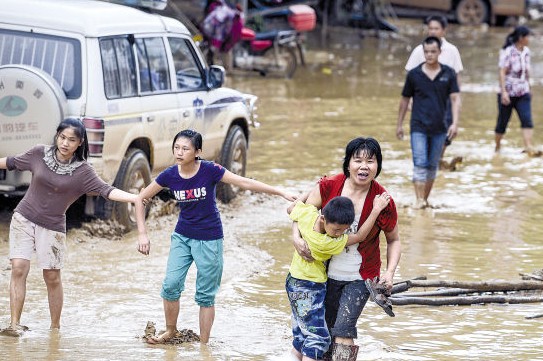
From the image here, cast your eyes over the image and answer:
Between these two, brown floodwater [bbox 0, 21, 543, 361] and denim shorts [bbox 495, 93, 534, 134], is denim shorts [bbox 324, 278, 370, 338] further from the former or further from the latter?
denim shorts [bbox 495, 93, 534, 134]

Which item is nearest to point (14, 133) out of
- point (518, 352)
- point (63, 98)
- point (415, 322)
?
point (63, 98)

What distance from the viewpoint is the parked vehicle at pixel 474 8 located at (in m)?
31.2

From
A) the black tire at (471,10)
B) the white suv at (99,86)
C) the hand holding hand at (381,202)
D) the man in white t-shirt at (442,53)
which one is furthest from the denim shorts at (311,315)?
the black tire at (471,10)

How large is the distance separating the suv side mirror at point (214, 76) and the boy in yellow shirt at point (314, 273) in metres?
5.52

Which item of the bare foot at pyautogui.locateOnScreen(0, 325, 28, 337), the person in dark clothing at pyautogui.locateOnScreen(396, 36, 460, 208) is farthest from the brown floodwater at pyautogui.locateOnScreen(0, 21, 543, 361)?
the person in dark clothing at pyautogui.locateOnScreen(396, 36, 460, 208)

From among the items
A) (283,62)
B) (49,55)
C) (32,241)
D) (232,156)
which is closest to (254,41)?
(283,62)

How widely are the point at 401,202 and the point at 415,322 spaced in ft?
14.3

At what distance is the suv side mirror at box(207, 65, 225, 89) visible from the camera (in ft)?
38.3

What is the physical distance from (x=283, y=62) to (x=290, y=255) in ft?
42.8

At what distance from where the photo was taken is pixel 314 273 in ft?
20.4

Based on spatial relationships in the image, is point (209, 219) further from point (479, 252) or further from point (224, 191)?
point (224, 191)

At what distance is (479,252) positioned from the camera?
10164mm

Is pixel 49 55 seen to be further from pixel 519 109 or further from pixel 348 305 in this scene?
pixel 519 109

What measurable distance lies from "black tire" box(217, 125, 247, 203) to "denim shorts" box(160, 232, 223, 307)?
488 centimetres
